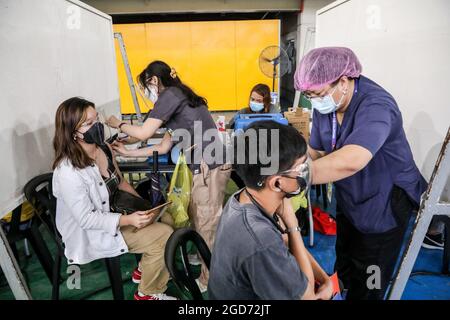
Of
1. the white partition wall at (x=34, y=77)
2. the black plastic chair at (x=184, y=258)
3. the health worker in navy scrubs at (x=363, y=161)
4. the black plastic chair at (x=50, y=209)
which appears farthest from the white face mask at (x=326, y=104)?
the white partition wall at (x=34, y=77)

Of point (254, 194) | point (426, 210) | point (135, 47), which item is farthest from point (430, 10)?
point (135, 47)

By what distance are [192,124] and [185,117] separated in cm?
6

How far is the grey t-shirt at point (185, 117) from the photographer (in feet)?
5.64

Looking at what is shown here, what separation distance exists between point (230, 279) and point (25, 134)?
120 cm

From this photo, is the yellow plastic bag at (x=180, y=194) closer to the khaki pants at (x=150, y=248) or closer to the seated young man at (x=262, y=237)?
the khaki pants at (x=150, y=248)

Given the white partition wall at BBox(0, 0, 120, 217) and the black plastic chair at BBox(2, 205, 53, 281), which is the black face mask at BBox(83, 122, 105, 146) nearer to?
the white partition wall at BBox(0, 0, 120, 217)

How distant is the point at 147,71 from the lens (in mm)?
1786

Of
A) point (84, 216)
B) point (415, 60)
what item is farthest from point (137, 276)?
point (415, 60)

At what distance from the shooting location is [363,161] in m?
1.01

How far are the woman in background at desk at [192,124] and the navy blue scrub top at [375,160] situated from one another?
2.34ft

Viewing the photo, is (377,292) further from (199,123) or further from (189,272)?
(199,123)

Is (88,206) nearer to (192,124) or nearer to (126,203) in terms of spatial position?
(126,203)

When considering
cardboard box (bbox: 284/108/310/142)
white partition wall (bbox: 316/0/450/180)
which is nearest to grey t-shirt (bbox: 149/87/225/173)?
white partition wall (bbox: 316/0/450/180)

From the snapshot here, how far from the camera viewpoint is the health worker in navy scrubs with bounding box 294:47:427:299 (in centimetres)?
104
